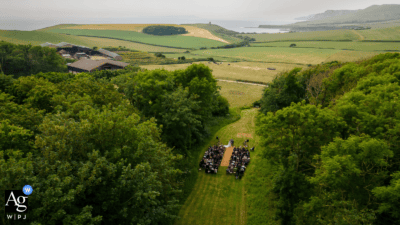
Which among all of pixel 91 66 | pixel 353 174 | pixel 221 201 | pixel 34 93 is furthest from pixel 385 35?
pixel 34 93

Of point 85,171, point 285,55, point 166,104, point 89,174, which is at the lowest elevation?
point 89,174

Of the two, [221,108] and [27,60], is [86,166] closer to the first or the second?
[221,108]

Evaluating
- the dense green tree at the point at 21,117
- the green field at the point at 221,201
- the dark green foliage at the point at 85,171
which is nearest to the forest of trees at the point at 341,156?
the green field at the point at 221,201

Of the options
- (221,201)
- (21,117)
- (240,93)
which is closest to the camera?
(21,117)

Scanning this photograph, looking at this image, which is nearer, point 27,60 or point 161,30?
point 27,60

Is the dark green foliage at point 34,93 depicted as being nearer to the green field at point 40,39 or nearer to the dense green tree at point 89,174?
the dense green tree at point 89,174

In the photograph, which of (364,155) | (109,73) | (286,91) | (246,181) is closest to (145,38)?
(109,73)
